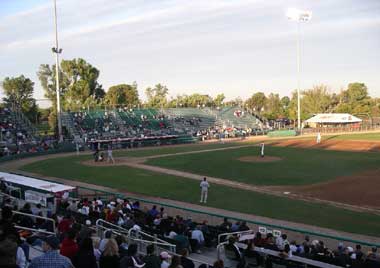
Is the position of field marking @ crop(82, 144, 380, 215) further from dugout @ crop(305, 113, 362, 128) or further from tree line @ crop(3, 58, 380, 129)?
dugout @ crop(305, 113, 362, 128)

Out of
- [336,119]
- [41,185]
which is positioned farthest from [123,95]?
[41,185]

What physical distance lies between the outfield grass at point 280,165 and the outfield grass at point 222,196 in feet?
11.7

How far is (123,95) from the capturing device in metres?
94.2

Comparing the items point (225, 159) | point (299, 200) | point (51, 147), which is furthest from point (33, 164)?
point (299, 200)

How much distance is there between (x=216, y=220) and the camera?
16.3 meters

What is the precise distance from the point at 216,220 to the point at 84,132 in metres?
41.0

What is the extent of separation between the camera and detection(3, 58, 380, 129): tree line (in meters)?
76.9

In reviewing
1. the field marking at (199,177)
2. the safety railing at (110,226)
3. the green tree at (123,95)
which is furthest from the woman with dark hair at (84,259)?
the green tree at (123,95)

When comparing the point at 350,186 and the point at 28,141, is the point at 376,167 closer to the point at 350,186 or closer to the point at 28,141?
the point at 350,186

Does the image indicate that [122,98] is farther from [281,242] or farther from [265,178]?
[281,242]

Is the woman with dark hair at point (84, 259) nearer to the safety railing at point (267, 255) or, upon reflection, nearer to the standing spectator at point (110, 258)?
the standing spectator at point (110, 258)

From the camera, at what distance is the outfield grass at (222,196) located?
16.9 m

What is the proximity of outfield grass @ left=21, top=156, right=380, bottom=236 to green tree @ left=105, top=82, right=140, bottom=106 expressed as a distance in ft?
181

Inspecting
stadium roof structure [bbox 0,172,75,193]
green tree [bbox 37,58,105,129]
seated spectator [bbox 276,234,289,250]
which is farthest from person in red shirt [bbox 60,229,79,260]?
green tree [bbox 37,58,105,129]
